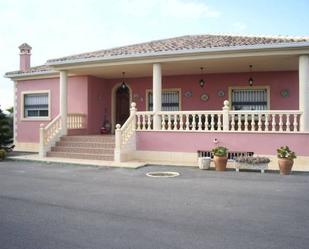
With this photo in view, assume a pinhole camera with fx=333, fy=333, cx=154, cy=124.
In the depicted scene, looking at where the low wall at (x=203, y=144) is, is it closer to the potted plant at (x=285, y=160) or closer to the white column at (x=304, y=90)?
the white column at (x=304, y=90)

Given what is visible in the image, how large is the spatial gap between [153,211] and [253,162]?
5.37 metres

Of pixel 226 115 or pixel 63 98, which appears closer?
pixel 226 115

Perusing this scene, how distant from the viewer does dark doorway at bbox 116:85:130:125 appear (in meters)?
16.6

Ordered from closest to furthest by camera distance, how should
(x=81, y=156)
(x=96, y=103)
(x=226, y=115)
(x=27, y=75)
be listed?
(x=226, y=115), (x=81, y=156), (x=96, y=103), (x=27, y=75)

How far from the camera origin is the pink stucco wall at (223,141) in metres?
10.7

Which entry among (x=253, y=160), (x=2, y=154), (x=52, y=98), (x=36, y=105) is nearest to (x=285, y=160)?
(x=253, y=160)

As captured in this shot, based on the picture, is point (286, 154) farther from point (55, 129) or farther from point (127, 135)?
point (55, 129)

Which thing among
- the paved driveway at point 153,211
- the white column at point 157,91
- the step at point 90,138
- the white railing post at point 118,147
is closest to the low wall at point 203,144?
the white column at point 157,91

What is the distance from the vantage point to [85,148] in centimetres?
1313

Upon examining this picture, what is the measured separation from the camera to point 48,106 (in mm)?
16609

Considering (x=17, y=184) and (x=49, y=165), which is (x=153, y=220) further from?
(x=49, y=165)

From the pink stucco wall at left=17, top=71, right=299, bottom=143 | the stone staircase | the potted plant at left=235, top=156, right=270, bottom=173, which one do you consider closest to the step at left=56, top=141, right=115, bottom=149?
the stone staircase

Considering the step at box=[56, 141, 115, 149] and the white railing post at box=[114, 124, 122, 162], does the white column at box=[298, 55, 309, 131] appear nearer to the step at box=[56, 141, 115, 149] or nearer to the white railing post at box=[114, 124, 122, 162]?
the white railing post at box=[114, 124, 122, 162]

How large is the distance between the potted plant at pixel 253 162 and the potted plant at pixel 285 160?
0.42 m
